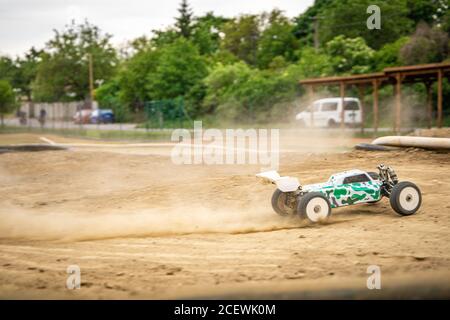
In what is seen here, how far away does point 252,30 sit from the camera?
7525 centimetres

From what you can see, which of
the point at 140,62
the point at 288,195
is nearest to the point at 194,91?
the point at 140,62

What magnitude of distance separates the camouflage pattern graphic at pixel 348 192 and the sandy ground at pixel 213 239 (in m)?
0.29

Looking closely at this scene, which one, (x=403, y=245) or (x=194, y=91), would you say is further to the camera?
(x=194, y=91)

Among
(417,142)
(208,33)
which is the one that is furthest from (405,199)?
(208,33)

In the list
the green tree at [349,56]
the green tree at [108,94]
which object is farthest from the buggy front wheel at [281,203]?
the green tree at [108,94]

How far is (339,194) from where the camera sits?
9.87m

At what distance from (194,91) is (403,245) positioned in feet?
132

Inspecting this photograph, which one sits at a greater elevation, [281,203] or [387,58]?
[387,58]

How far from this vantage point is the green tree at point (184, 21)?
70500mm

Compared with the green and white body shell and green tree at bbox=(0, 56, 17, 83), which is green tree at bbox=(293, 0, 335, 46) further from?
the green and white body shell

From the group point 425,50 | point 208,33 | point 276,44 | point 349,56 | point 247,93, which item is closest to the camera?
point 425,50

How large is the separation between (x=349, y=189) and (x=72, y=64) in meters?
62.9

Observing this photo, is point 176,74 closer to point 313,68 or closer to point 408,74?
point 313,68
